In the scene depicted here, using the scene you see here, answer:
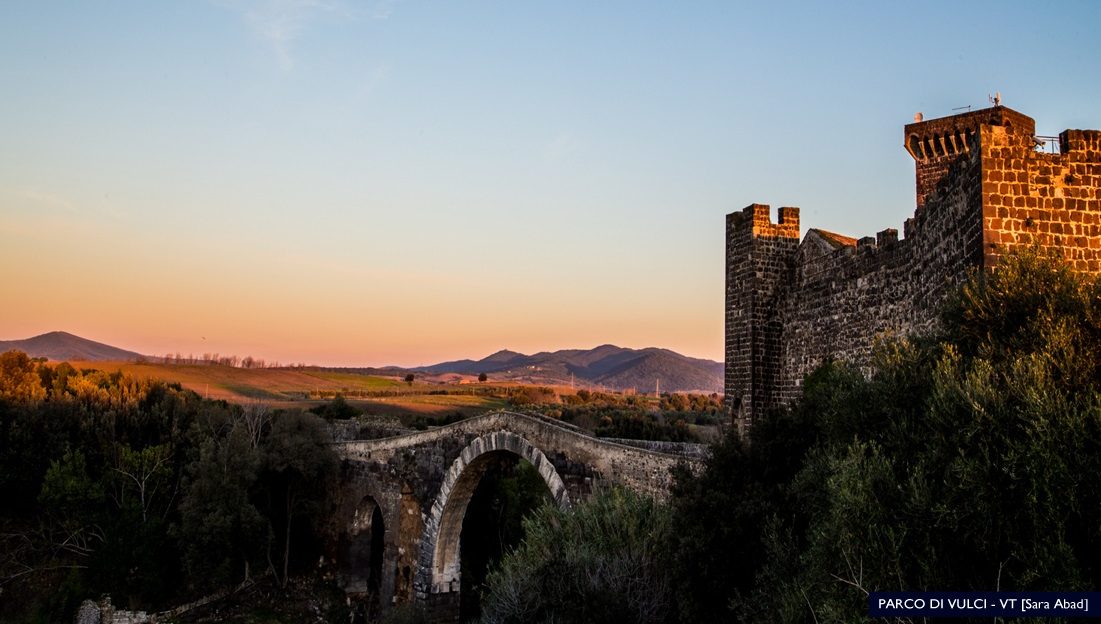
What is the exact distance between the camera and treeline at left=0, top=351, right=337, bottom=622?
29.4 meters

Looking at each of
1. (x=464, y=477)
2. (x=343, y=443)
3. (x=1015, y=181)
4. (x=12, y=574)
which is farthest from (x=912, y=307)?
(x=12, y=574)

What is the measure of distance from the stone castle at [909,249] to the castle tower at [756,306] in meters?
0.02

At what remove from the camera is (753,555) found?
33.9ft

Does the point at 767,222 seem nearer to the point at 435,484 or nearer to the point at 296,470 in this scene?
the point at 435,484

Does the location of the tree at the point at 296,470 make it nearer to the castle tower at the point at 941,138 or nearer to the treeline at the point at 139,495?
the treeline at the point at 139,495

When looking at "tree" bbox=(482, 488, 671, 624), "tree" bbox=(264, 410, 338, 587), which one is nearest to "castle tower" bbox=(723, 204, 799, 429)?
"tree" bbox=(482, 488, 671, 624)

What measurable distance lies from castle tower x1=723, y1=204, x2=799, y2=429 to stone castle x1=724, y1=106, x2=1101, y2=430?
0.9 inches

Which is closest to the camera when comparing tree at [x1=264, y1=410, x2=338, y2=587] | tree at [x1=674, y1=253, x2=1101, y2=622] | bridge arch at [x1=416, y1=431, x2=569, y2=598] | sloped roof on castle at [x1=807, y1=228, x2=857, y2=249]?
tree at [x1=674, y1=253, x2=1101, y2=622]

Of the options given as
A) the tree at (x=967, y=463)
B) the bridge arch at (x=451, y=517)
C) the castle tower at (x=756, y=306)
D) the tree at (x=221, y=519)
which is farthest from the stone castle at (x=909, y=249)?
the tree at (x=221, y=519)

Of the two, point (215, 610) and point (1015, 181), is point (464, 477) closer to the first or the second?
point (215, 610)

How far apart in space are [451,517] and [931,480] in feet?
73.7

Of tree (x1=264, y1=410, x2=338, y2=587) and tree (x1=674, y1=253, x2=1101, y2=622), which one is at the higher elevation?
tree (x1=674, y1=253, x2=1101, y2=622)

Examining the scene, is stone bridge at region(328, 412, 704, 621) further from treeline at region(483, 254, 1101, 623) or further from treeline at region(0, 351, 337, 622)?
treeline at region(483, 254, 1101, 623)

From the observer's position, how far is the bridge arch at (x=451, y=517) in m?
25.7
